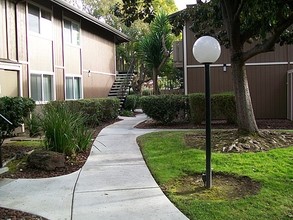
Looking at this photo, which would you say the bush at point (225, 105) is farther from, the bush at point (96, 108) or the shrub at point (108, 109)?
the shrub at point (108, 109)

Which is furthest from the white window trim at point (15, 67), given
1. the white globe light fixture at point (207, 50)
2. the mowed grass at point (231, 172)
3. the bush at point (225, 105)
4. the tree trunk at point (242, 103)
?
the white globe light fixture at point (207, 50)

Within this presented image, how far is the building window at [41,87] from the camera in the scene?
1384 centimetres

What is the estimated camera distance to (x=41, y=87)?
14367 millimetres

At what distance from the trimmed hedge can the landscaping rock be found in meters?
6.62

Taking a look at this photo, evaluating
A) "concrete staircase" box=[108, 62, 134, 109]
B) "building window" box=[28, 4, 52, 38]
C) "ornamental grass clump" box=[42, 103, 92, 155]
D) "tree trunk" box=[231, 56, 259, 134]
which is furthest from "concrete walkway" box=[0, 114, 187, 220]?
"concrete staircase" box=[108, 62, 134, 109]

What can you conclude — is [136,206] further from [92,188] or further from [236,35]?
[236,35]

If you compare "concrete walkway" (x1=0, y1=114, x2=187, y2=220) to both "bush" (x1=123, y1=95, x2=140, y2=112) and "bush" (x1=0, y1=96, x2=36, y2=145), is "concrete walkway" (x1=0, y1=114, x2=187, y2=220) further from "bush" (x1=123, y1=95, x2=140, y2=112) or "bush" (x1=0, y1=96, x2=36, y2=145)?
"bush" (x1=123, y1=95, x2=140, y2=112)

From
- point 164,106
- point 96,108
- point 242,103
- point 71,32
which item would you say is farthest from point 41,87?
point 242,103

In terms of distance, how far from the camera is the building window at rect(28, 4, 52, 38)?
13773 mm

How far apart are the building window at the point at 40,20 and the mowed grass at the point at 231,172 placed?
7.29 metres

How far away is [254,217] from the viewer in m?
4.28

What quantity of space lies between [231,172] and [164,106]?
663cm

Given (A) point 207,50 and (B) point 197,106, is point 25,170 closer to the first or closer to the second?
(A) point 207,50

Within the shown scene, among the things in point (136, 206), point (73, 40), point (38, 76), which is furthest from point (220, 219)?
point (73, 40)
